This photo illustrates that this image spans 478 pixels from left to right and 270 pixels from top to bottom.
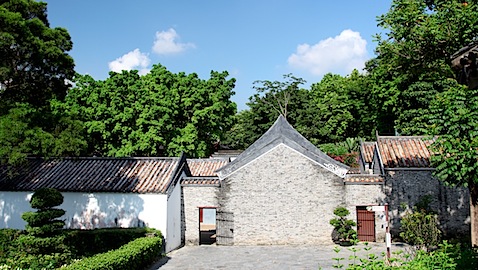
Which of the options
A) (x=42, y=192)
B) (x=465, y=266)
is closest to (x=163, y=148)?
(x=42, y=192)

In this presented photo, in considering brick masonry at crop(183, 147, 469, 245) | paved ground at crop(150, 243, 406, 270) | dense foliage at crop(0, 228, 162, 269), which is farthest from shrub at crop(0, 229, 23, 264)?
brick masonry at crop(183, 147, 469, 245)

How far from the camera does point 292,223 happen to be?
18.3m

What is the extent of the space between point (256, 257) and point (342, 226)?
4.33 metres

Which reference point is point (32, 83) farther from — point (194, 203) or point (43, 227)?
point (194, 203)

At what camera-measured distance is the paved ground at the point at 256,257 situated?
14109 mm

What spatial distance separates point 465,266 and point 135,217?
12242 millimetres

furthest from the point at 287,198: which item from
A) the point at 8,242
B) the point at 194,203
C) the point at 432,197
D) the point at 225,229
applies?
the point at 8,242

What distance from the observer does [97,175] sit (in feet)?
59.3

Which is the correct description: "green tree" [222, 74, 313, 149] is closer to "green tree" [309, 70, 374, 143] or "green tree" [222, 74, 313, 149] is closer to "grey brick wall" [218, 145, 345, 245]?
"green tree" [309, 70, 374, 143]

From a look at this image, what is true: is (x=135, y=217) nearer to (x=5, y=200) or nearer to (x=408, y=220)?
(x=5, y=200)

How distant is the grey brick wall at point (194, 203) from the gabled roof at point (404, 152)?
304 inches

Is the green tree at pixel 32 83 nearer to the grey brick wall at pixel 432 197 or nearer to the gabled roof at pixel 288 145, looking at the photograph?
the gabled roof at pixel 288 145

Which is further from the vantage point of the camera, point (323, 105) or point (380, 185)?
point (323, 105)

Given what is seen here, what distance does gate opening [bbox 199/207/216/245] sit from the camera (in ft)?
66.7
